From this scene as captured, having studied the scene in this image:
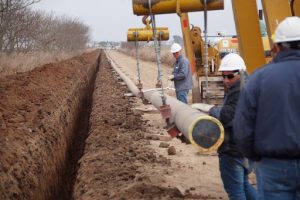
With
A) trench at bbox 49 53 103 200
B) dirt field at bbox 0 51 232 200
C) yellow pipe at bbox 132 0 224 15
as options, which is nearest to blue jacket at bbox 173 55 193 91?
dirt field at bbox 0 51 232 200

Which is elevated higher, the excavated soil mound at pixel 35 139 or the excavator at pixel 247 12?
the excavator at pixel 247 12

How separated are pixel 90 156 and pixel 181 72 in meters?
3.35

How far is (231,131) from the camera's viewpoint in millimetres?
4711

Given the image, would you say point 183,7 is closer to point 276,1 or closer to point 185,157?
point 276,1

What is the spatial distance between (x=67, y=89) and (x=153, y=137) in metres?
4.61

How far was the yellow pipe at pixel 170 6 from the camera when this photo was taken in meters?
5.11

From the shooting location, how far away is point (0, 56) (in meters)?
19.7

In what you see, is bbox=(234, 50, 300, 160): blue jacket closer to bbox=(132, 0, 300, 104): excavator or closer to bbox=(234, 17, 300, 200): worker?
bbox=(234, 17, 300, 200): worker

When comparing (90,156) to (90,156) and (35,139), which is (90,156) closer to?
(90,156)

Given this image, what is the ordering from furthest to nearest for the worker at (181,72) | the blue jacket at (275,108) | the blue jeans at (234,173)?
the worker at (181,72)
the blue jeans at (234,173)
the blue jacket at (275,108)

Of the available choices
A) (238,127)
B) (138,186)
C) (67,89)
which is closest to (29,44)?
(67,89)

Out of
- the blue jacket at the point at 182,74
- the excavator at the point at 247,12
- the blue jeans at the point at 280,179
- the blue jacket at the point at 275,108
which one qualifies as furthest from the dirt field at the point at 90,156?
the blue jacket at the point at 275,108

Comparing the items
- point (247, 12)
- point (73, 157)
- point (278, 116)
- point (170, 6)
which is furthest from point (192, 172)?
point (278, 116)

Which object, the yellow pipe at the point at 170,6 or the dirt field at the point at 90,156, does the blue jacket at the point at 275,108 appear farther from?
the dirt field at the point at 90,156
